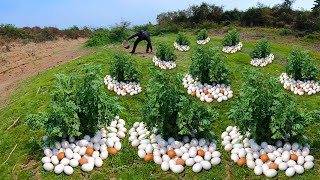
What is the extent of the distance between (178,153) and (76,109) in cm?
280

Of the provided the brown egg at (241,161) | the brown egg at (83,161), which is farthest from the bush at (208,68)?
the brown egg at (83,161)

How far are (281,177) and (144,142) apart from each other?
3.51 meters

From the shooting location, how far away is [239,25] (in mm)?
43375

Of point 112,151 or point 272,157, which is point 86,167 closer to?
point 112,151

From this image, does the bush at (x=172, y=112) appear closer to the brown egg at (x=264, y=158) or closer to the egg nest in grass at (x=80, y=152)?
the egg nest in grass at (x=80, y=152)

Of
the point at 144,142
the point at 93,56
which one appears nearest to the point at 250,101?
the point at 144,142

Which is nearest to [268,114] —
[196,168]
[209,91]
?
[196,168]

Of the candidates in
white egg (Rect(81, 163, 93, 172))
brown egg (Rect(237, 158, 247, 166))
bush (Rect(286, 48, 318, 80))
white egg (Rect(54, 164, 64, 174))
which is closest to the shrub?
bush (Rect(286, 48, 318, 80))

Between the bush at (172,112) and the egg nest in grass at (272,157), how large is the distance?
3.13 ft

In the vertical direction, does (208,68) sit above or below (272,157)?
above

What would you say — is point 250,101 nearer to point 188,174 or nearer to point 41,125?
point 188,174

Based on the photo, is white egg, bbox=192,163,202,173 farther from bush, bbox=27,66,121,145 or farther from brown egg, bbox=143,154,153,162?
bush, bbox=27,66,121,145

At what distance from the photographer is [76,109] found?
9.22 meters

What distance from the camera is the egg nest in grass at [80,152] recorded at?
28.6ft
